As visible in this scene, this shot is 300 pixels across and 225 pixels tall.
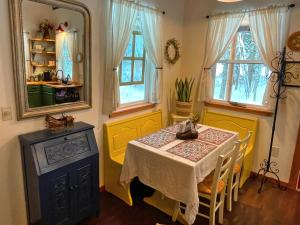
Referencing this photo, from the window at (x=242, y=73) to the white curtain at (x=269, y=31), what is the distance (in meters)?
0.15

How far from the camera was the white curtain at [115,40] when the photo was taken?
2354 mm

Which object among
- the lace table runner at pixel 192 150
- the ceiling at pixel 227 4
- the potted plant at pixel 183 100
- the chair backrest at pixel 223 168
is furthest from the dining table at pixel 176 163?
the ceiling at pixel 227 4

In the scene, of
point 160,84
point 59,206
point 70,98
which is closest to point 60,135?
point 70,98

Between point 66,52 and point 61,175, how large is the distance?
110 centimetres

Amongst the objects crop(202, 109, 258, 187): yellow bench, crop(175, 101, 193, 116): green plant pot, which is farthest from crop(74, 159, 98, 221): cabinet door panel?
crop(202, 109, 258, 187): yellow bench

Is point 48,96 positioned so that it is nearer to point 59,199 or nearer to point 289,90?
point 59,199

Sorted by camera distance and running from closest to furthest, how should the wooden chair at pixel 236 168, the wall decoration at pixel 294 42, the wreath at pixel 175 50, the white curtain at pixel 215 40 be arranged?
the wooden chair at pixel 236 168
the wall decoration at pixel 294 42
the white curtain at pixel 215 40
the wreath at pixel 175 50

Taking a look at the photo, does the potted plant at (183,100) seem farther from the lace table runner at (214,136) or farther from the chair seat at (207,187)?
the chair seat at (207,187)

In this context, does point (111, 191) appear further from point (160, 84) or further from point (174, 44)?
point (174, 44)

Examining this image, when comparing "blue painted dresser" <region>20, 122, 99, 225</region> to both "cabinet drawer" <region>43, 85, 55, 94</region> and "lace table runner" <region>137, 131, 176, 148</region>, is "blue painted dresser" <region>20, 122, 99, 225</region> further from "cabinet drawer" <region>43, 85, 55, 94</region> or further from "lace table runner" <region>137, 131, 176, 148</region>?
"lace table runner" <region>137, 131, 176, 148</region>

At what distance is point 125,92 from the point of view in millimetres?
2957

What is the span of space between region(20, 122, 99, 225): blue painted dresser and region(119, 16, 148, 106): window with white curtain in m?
0.92

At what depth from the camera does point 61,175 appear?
1.84m

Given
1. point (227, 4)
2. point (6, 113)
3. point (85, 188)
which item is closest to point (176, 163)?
point (85, 188)
